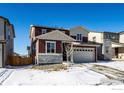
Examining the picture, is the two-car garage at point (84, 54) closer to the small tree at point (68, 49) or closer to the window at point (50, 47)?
the small tree at point (68, 49)

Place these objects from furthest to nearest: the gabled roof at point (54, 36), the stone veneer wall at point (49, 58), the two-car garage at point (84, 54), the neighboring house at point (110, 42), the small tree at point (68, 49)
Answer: the neighboring house at point (110, 42)
the two-car garage at point (84, 54)
the small tree at point (68, 49)
the gabled roof at point (54, 36)
the stone veneer wall at point (49, 58)

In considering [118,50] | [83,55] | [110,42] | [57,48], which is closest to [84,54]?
[83,55]

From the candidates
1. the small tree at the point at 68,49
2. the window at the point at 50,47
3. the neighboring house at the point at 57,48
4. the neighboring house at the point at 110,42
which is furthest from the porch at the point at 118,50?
the window at the point at 50,47

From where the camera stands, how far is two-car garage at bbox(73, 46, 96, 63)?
2523 cm

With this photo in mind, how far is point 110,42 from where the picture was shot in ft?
111

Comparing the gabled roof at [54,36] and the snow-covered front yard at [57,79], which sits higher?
the gabled roof at [54,36]

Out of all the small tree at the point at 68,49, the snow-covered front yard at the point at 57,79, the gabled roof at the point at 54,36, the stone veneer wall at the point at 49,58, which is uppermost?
the gabled roof at the point at 54,36

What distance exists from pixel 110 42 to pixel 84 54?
35.0 ft

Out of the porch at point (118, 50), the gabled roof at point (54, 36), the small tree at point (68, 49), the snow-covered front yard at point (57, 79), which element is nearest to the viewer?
the snow-covered front yard at point (57, 79)

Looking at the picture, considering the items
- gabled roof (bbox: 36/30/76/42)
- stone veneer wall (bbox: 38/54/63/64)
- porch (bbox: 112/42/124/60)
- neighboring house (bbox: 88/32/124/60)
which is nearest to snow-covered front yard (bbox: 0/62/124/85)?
stone veneer wall (bbox: 38/54/63/64)

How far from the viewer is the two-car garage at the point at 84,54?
25.2 metres

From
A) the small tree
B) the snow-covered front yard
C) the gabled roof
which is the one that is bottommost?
the snow-covered front yard

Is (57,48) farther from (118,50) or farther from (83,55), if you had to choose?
(118,50)

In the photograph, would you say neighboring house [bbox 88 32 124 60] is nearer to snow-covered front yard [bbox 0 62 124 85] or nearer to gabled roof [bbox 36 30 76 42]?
gabled roof [bbox 36 30 76 42]
